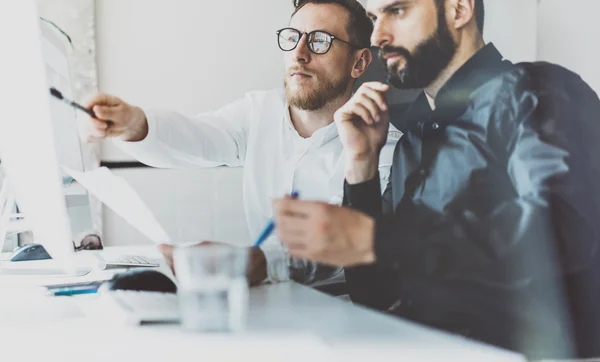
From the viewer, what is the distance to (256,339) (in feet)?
2.37

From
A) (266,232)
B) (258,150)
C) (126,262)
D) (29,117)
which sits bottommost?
(126,262)

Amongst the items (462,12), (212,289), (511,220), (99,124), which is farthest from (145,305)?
(462,12)

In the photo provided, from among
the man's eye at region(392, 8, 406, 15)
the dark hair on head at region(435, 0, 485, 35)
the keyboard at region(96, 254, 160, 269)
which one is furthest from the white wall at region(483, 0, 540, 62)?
the keyboard at region(96, 254, 160, 269)

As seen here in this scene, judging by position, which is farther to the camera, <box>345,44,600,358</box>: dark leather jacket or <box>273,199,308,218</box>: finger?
<box>273,199,308,218</box>: finger

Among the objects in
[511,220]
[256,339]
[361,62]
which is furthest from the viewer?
[361,62]

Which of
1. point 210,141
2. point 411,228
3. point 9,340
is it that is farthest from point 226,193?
point 9,340

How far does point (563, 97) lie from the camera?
2.80 feet

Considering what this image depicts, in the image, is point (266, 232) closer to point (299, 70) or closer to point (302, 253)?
point (302, 253)

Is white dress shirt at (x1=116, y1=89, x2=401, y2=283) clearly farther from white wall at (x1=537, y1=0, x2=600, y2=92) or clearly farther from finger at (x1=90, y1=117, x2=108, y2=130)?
white wall at (x1=537, y1=0, x2=600, y2=92)

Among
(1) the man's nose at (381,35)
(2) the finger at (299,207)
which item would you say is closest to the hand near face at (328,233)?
(2) the finger at (299,207)

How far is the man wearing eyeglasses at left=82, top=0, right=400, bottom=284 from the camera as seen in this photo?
1.06 meters

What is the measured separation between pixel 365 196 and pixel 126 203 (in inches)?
19.2

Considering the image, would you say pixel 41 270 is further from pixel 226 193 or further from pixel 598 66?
pixel 598 66

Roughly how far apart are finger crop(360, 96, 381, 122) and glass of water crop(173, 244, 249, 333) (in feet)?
1.15
